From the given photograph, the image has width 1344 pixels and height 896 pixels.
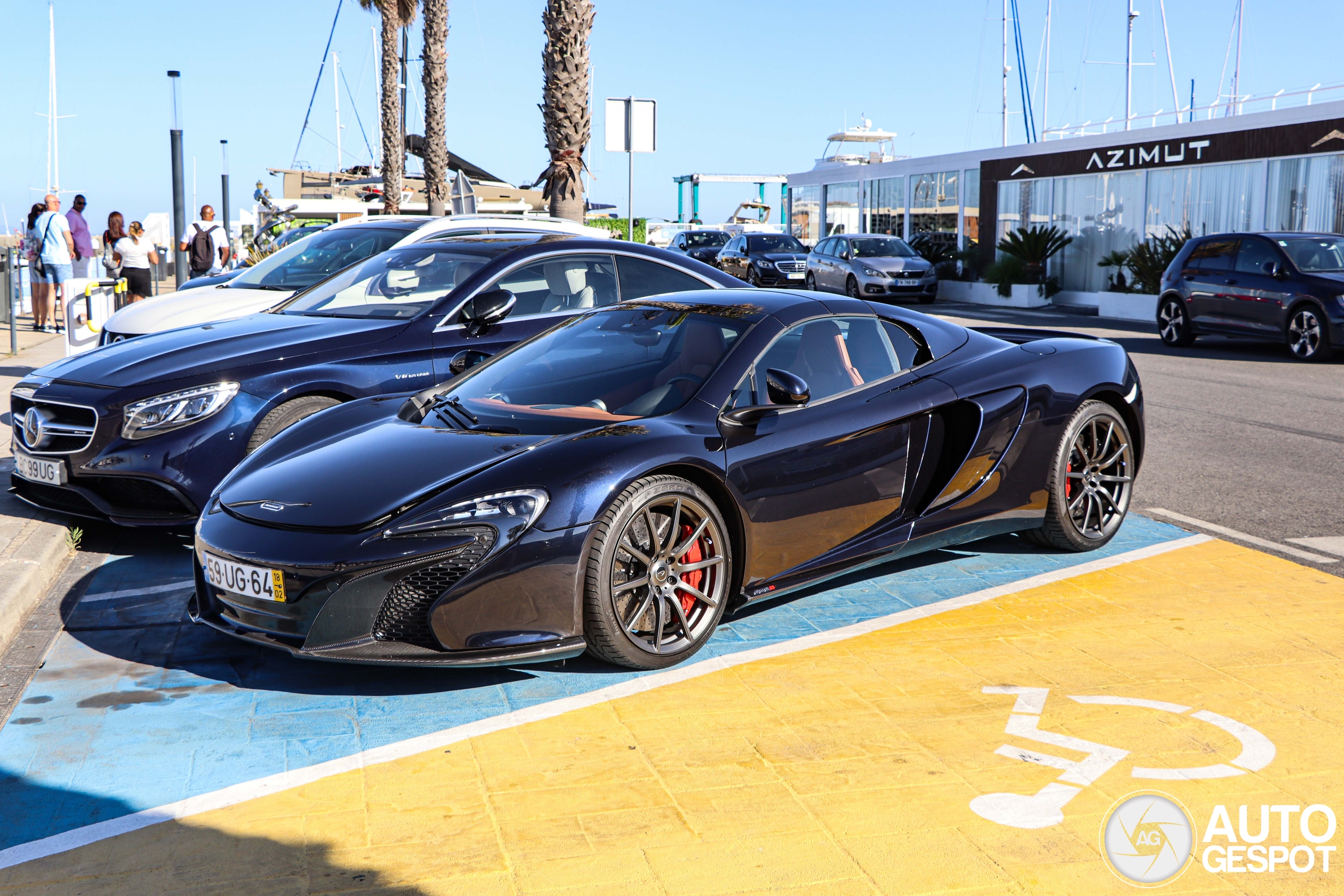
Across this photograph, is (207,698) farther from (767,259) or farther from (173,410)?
(767,259)

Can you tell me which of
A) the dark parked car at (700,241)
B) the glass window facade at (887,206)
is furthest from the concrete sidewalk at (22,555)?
the glass window facade at (887,206)

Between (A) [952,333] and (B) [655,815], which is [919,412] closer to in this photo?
(A) [952,333]

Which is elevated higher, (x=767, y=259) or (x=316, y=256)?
(x=767, y=259)

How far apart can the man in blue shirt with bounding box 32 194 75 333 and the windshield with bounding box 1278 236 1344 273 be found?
16.0 m

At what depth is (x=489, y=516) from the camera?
12.7 ft

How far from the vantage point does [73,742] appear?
3.71m

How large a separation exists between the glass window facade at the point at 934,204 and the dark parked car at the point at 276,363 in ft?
90.0

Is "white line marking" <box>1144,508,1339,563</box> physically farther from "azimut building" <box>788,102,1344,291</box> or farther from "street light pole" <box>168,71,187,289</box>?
"azimut building" <box>788,102,1344,291</box>

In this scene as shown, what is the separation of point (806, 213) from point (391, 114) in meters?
16.7

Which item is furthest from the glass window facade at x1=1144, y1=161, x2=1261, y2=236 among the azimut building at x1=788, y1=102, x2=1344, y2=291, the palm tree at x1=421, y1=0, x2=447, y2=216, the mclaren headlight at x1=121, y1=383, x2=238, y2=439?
the mclaren headlight at x1=121, y1=383, x2=238, y2=439

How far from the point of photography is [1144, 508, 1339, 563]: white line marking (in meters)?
5.83

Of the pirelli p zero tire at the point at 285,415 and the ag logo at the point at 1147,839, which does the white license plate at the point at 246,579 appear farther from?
the ag logo at the point at 1147,839

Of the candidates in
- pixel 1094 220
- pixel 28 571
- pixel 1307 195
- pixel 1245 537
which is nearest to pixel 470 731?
pixel 28 571

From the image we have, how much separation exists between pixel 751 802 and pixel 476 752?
0.87 m
